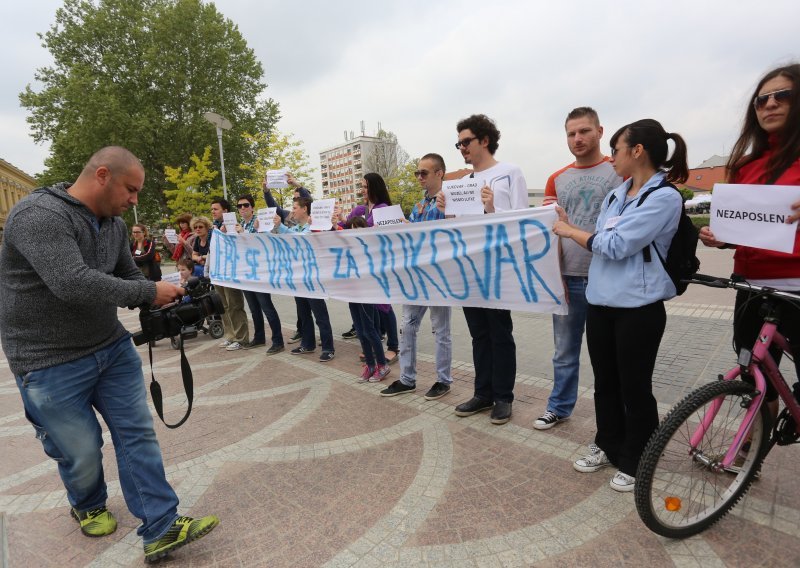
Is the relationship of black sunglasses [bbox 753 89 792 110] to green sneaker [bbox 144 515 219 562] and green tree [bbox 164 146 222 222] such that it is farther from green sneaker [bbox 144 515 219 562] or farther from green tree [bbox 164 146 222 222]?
green tree [bbox 164 146 222 222]

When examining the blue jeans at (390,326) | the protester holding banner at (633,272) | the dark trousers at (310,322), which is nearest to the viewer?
the protester holding banner at (633,272)

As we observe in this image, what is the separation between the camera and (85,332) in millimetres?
2322

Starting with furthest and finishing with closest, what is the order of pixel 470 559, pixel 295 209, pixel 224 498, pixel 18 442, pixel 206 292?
pixel 295 209 < pixel 18 442 < pixel 224 498 < pixel 206 292 < pixel 470 559

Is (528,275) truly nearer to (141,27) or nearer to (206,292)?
(206,292)

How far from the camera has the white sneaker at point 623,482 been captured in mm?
2705

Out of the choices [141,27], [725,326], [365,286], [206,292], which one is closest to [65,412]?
[206,292]

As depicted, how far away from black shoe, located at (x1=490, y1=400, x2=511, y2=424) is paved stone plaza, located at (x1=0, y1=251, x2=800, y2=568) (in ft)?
0.24

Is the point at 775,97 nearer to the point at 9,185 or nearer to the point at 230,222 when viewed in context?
the point at 230,222

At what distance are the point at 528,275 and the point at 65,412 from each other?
2997mm

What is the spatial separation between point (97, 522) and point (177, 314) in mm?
1361

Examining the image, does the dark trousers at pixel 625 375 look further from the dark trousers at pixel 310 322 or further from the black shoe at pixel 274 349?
the black shoe at pixel 274 349

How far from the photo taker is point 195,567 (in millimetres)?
2340

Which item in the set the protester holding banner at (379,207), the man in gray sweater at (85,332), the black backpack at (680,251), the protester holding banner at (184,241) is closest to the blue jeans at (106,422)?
the man in gray sweater at (85,332)

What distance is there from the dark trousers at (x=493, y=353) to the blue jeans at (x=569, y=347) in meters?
0.34
